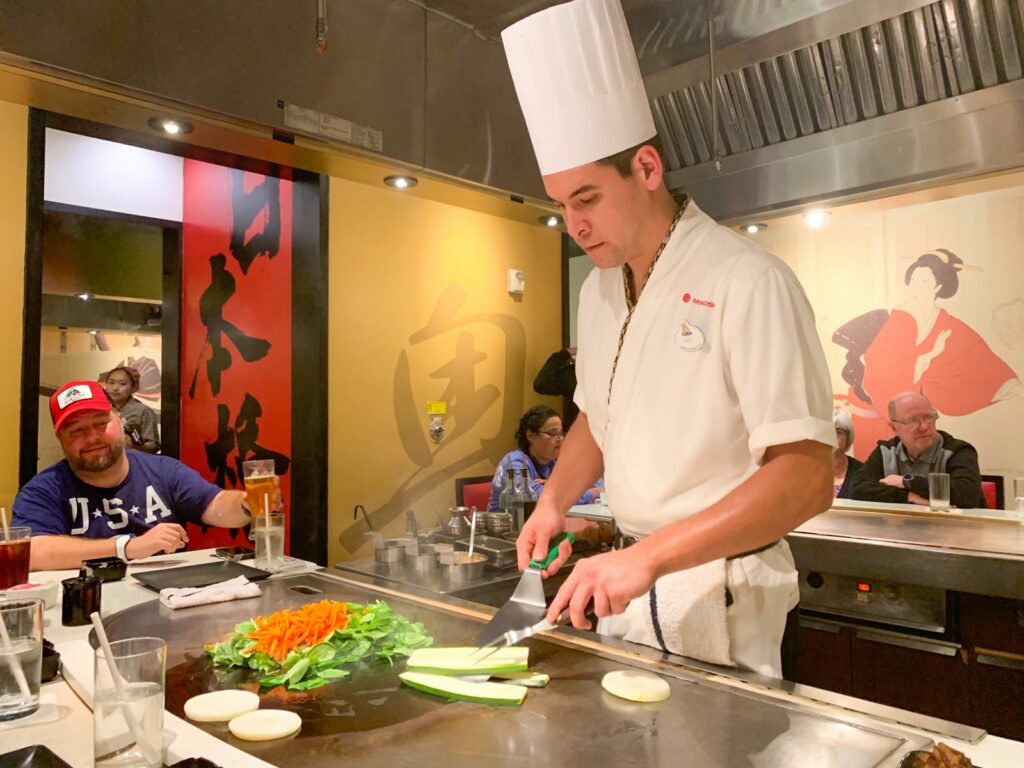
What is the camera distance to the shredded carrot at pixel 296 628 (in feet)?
4.10

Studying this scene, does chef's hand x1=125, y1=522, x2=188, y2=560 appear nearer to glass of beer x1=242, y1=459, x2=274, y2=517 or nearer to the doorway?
glass of beer x1=242, y1=459, x2=274, y2=517

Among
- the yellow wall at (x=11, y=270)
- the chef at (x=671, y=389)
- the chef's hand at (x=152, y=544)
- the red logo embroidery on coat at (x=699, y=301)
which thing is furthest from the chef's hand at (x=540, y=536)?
the yellow wall at (x=11, y=270)

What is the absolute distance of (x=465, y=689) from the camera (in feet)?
3.66

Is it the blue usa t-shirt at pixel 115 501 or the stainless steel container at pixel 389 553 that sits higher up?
the blue usa t-shirt at pixel 115 501

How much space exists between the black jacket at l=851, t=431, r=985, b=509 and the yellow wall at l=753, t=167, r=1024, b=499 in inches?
8.4

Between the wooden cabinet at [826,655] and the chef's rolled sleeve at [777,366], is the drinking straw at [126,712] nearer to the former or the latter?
the chef's rolled sleeve at [777,366]

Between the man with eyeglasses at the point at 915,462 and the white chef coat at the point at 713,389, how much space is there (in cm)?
242

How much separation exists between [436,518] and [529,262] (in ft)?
5.33

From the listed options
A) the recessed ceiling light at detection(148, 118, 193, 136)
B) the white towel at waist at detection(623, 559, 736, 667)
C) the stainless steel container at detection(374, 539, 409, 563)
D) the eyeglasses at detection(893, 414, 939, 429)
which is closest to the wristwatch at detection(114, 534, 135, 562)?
the stainless steel container at detection(374, 539, 409, 563)

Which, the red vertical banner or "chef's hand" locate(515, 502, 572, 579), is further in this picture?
the red vertical banner

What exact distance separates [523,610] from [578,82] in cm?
111

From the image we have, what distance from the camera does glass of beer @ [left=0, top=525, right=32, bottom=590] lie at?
5.54 ft

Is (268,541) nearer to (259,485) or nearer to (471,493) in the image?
(259,485)

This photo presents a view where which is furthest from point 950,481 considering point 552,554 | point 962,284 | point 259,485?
point 259,485
